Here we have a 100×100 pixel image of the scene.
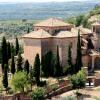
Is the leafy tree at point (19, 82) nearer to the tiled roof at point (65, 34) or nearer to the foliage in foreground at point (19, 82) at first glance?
the foliage in foreground at point (19, 82)

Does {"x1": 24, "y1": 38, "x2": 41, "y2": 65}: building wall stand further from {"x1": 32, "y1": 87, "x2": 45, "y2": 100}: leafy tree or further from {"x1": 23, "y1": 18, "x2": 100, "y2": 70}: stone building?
{"x1": 32, "y1": 87, "x2": 45, "y2": 100}: leafy tree

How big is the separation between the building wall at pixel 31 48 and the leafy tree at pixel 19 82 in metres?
6.56

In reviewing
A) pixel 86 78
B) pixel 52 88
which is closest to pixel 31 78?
pixel 52 88

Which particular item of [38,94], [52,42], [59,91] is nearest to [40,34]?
[52,42]

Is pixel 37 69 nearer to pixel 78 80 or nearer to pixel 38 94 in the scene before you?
pixel 78 80

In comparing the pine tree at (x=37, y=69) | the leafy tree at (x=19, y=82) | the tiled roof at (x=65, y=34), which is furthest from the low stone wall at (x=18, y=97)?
the tiled roof at (x=65, y=34)

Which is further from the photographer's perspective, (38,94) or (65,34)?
(65,34)

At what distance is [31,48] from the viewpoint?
50.4 meters

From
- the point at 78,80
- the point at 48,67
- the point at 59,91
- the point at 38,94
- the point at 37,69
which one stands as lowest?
the point at 59,91

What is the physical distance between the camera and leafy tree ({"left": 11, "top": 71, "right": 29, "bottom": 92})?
142 ft

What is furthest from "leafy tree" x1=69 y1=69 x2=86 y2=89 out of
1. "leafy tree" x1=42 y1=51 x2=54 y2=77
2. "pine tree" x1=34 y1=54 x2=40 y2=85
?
"leafy tree" x1=42 y1=51 x2=54 y2=77

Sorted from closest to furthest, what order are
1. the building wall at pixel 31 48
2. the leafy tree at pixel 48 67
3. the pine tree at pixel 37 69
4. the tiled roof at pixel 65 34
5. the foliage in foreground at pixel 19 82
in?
1. the foliage in foreground at pixel 19 82
2. the pine tree at pixel 37 69
3. the leafy tree at pixel 48 67
4. the building wall at pixel 31 48
5. the tiled roof at pixel 65 34

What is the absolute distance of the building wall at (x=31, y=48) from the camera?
1967 inches

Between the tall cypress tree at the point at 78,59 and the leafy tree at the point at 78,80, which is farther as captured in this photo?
the tall cypress tree at the point at 78,59
